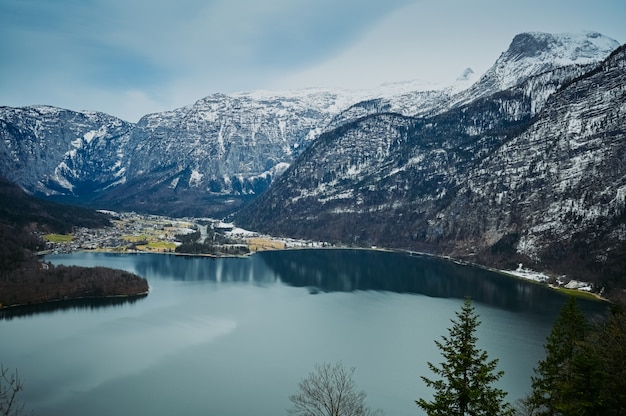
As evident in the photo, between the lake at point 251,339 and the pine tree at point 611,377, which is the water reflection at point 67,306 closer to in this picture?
the lake at point 251,339

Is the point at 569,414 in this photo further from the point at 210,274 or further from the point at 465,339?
the point at 210,274

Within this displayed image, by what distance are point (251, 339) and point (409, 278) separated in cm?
6686

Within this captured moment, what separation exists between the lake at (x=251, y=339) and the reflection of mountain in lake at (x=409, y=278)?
752 millimetres

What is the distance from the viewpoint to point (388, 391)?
169 ft

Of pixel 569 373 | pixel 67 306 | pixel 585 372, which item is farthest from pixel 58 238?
pixel 585 372

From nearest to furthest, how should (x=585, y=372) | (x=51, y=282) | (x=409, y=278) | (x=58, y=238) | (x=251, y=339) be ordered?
(x=585, y=372) < (x=251, y=339) < (x=51, y=282) < (x=409, y=278) < (x=58, y=238)

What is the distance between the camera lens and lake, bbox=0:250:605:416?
49.9m

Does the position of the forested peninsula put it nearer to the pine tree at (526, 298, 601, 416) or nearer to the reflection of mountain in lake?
the reflection of mountain in lake

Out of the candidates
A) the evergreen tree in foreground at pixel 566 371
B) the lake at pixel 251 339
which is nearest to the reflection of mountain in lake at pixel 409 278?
the lake at pixel 251 339

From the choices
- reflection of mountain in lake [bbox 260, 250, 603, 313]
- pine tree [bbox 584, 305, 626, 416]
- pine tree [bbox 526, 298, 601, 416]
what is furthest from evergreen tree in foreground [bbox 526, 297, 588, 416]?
reflection of mountain in lake [bbox 260, 250, 603, 313]

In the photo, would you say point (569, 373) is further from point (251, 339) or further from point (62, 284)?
point (62, 284)

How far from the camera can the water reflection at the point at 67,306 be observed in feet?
266

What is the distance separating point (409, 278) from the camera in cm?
12900

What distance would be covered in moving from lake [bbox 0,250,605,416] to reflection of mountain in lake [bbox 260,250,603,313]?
75 centimetres
